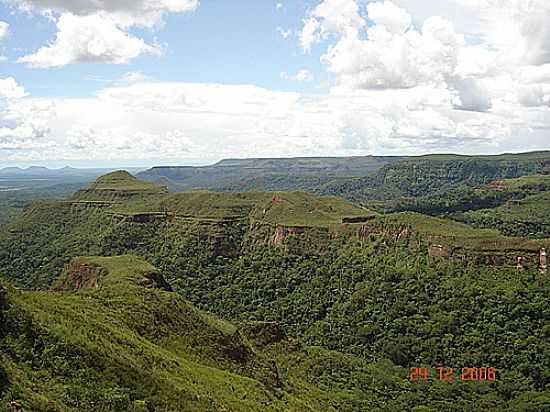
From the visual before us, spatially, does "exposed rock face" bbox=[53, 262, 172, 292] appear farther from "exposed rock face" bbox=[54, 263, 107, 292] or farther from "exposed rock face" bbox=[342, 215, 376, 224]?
"exposed rock face" bbox=[342, 215, 376, 224]

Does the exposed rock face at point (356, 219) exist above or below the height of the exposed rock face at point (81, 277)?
above

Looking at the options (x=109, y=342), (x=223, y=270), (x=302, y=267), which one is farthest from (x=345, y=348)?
(x=109, y=342)

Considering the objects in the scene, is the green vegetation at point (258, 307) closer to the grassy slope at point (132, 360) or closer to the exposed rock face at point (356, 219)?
the grassy slope at point (132, 360)

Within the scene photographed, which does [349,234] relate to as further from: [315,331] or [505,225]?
[505,225]

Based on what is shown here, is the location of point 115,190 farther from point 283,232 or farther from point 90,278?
point 90,278

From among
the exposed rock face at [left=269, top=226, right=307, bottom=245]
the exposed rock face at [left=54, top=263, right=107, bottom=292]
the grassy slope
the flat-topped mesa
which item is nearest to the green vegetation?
the grassy slope
